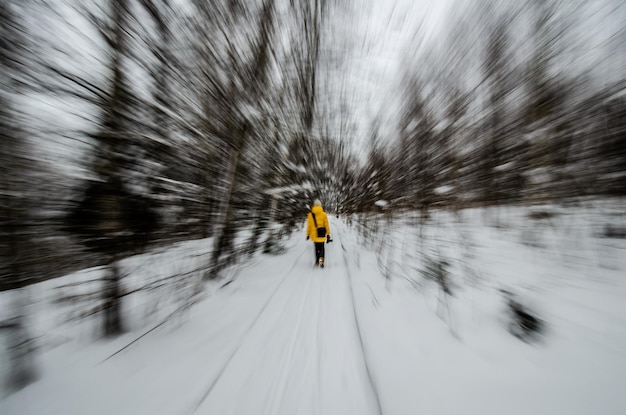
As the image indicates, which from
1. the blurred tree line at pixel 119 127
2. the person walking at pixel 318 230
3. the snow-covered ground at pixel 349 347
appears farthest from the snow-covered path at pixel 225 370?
the person walking at pixel 318 230

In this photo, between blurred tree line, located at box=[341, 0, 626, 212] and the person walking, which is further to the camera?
the person walking

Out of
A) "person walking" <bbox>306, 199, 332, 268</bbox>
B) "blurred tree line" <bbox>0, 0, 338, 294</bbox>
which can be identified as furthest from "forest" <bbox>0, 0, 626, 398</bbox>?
"person walking" <bbox>306, 199, 332, 268</bbox>

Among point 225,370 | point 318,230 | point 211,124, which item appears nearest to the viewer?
point 225,370

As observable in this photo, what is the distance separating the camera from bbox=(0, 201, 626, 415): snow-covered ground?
1.48m

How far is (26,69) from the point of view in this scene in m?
1.35

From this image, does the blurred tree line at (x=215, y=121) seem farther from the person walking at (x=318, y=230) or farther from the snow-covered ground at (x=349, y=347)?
the person walking at (x=318, y=230)

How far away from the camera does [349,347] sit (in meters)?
2.10

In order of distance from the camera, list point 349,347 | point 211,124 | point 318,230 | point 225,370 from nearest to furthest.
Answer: point 225,370
point 349,347
point 211,124
point 318,230

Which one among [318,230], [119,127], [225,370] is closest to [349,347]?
[225,370]

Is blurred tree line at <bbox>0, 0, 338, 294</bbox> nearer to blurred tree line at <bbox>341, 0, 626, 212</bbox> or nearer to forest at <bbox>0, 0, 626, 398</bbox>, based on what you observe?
forest at <bbox>0, 0, 626, 398</bbox>

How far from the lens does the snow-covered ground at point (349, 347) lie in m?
1.48

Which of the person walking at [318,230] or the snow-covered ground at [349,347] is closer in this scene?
the snow-covered ground at [349,347]

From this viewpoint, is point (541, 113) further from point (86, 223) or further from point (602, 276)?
point (86, 223)

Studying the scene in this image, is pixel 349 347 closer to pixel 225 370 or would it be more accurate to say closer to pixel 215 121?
pixel 225 370
